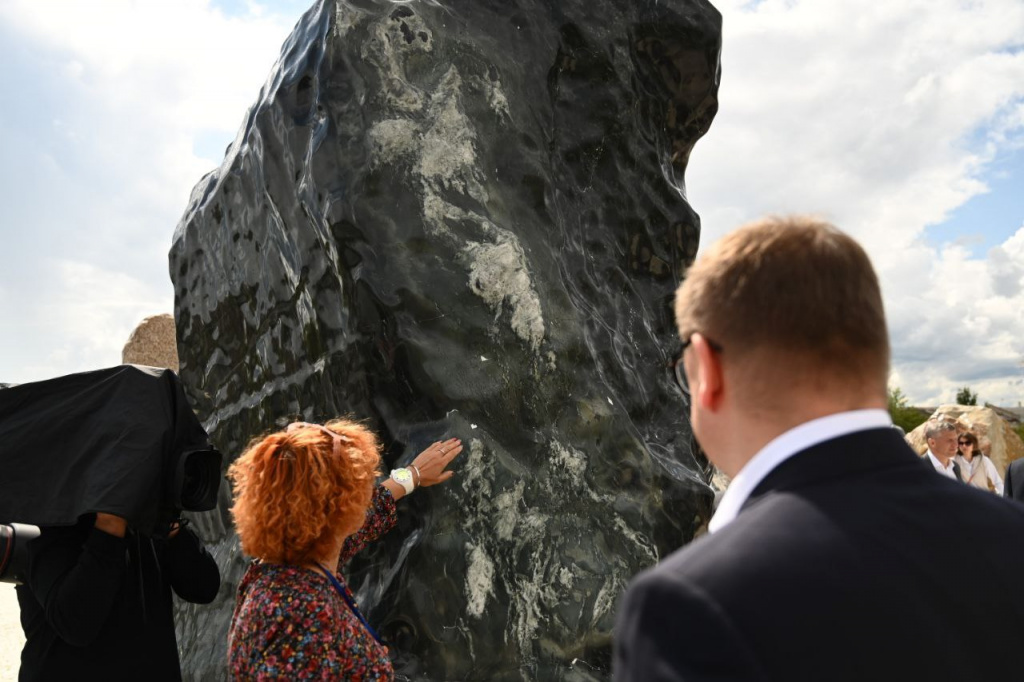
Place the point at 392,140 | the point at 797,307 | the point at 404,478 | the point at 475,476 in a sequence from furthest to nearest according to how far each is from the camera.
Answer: the point at 392,140 → the point at 475,476 → the point at 404,478 → the point at 797,307

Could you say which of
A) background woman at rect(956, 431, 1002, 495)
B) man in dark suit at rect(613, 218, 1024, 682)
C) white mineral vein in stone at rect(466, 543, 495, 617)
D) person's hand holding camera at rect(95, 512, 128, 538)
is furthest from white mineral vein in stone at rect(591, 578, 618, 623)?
background woman at rect(956, 431, 1002, 495)

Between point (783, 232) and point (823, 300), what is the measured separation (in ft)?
0.36

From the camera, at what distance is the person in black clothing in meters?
2.45

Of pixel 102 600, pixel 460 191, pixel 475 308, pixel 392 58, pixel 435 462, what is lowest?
pixel 102 600

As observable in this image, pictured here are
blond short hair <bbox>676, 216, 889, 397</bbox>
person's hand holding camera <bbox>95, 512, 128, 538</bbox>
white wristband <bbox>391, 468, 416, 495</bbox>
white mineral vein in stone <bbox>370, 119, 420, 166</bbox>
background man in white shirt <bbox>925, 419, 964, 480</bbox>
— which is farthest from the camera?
background man in white shirt <bbox>925, 419, 964, 480</bbox>

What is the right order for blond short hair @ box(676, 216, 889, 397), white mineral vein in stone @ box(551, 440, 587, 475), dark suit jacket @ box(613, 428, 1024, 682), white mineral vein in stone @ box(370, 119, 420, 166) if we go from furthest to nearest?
white mineral vein in stone @ box(370, 119, 420, 166) → white mineral vein in stone @ box(551, 440, 587, 475) → blond short hair @ box(676, 216, 889, 397) → dark suit jacket @ box(613, 428, 1024, 682)

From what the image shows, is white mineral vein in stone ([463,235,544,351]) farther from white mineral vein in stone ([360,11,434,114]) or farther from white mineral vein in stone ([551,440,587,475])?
white mineral vein in stone ([360,11,434,114])

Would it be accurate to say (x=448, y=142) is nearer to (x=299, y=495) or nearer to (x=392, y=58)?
(x=392, y=58)

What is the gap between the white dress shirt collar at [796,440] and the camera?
1187 millimetres

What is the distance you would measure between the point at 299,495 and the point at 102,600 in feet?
2.10

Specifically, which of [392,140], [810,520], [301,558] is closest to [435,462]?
[301,558]

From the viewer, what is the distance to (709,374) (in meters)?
1.24

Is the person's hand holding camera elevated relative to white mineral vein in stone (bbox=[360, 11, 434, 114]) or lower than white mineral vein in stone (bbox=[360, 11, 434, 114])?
lower

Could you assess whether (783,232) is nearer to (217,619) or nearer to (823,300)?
(823,300)
